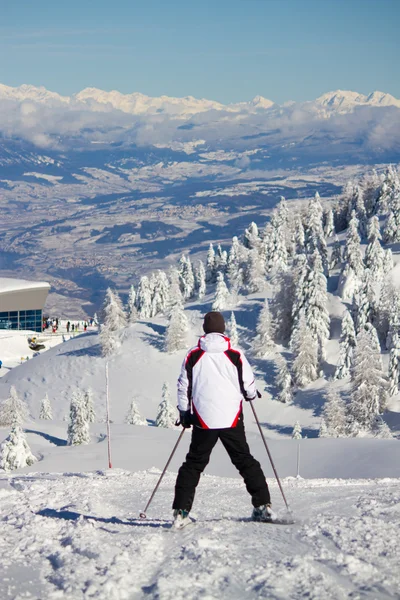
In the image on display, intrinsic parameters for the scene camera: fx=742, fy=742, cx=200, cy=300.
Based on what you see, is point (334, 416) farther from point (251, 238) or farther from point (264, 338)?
point (251, 238)

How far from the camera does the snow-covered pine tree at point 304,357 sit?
200ft

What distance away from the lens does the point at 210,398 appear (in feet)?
27.5

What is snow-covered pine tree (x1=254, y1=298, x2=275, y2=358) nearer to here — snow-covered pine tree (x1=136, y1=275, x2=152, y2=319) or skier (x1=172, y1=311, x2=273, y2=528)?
snow-covered pine tree (x1=136, y1=275, x2=152, y2=319)

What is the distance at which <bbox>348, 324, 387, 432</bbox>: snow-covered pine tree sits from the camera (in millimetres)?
50531

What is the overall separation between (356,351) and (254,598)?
4790 centimetres

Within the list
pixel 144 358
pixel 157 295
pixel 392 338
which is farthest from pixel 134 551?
pixel 157 295

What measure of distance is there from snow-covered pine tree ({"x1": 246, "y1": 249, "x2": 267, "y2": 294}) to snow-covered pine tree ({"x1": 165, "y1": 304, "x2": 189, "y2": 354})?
15808mm

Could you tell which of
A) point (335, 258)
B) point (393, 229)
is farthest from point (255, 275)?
point (393, 229)

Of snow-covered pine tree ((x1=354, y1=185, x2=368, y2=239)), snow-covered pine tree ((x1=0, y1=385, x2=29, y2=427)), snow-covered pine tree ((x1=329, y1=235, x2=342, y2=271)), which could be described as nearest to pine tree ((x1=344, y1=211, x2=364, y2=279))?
snow-covered pine tree ((x1=329, y1=235, x2=342, y2=271))

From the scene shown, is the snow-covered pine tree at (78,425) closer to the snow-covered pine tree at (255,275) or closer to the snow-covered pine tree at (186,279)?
the snow-covered pine tree at (255,275)

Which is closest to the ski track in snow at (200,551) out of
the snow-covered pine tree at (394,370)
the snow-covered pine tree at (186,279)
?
the snow-covered pine tree at (394,370)

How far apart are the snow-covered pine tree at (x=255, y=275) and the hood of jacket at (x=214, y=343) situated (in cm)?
7545

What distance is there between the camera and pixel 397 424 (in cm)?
5091

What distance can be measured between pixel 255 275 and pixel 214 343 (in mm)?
77031
